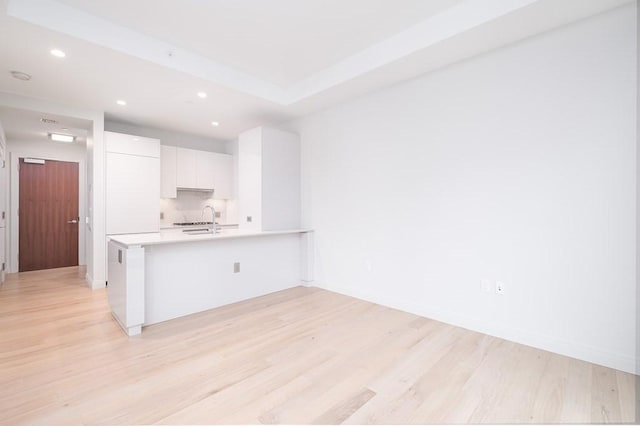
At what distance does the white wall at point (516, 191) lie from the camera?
2203 millimetres

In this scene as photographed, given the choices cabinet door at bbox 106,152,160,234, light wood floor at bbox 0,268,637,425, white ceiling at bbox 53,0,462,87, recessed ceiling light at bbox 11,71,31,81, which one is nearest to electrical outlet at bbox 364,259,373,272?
light wood floor at bbox 0,268,637,425

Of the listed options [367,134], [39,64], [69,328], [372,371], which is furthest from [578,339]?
[39,64]

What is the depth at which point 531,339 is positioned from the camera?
2547mm

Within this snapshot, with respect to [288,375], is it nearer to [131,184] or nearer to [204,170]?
[131,184]

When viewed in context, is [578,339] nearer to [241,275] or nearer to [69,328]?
[241,275]

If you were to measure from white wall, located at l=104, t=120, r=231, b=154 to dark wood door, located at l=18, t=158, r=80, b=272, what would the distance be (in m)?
2.18

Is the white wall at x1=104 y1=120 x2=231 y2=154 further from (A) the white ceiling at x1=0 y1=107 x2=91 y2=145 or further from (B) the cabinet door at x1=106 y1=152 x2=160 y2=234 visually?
(B) the cabinet door at x1=106 y1=152 x2=160 y2=234

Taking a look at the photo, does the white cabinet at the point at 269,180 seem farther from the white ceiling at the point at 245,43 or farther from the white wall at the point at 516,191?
the white wall at the point at 516,191

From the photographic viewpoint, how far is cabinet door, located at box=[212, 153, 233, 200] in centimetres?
602

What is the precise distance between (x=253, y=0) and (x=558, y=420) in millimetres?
3474

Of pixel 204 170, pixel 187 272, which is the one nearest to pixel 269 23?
pixel 187 272

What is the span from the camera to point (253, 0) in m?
2.45

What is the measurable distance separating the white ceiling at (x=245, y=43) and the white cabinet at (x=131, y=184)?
78 centimetres

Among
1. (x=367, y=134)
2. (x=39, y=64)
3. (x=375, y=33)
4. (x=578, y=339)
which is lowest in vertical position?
(x=578, y=339)
